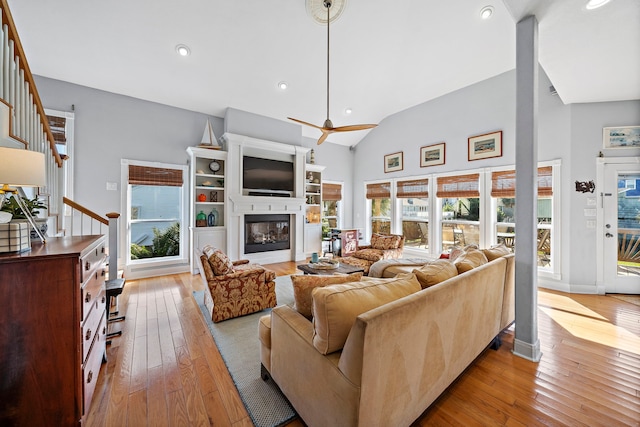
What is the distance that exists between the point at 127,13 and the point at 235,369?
430 centimetres

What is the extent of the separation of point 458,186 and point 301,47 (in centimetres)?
393

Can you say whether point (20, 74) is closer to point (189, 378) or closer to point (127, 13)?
point (127, 13)

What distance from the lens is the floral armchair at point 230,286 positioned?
9.29ft

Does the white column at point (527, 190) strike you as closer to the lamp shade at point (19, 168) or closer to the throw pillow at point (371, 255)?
the throw pillow at point (371, 255)

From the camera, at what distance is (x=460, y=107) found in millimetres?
5031

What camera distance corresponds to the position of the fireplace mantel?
5.01 metres

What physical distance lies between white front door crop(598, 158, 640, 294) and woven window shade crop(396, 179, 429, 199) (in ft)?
8.85

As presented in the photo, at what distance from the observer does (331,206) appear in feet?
24.3

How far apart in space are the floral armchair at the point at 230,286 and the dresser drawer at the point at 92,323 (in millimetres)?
944

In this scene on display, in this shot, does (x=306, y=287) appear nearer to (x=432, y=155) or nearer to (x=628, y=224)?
(x=432, y=155)

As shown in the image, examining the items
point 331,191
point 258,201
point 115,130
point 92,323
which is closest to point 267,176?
point 258,201

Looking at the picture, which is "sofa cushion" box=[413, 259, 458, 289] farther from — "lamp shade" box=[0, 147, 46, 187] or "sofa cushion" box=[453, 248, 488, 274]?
"lamp shade" box=[0, 147, 46, 187]

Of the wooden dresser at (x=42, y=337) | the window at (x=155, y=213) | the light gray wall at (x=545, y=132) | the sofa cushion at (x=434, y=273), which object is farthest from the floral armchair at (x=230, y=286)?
the light gray wall at (x=545, y=132)

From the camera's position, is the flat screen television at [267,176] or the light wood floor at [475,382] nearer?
the light wood floor at [475,382]
